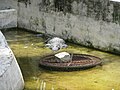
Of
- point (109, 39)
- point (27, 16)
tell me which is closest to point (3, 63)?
point (109, 39)

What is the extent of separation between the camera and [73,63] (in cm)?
872

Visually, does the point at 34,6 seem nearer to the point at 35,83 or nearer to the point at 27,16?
the point at 27,16

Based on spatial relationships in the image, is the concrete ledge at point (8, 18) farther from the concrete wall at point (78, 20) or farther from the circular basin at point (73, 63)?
the circular basin at point (73, 63)

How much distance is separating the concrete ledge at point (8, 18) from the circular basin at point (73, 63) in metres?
4.07

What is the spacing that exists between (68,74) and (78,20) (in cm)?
294

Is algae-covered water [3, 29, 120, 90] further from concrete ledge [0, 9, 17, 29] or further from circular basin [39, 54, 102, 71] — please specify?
concrete ledge [0, 9, 17, 29]

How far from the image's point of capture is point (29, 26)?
1277 centimetres

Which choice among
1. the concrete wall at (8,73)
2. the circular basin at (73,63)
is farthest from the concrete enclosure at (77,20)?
the concrete wall at (8,73)

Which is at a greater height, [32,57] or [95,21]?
[95,21]

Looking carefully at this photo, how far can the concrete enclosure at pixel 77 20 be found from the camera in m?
9.77

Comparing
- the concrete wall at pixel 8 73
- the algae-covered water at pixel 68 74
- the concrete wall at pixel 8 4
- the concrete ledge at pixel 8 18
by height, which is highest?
the concrete wall at pixel 8 4

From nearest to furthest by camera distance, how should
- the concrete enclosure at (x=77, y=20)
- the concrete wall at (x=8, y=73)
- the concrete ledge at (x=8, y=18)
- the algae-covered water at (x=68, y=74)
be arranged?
the concrete wall at (x=8, y=73) < the algae-covered water at (x=68, y=74) < the concrete enclosure at (x=77, y=20) < the concrete ledge at (x=8, y=18)

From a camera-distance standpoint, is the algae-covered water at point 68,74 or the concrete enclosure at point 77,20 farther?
the concrete enclosure at point 77,20

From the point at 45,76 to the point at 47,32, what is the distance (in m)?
4.12
